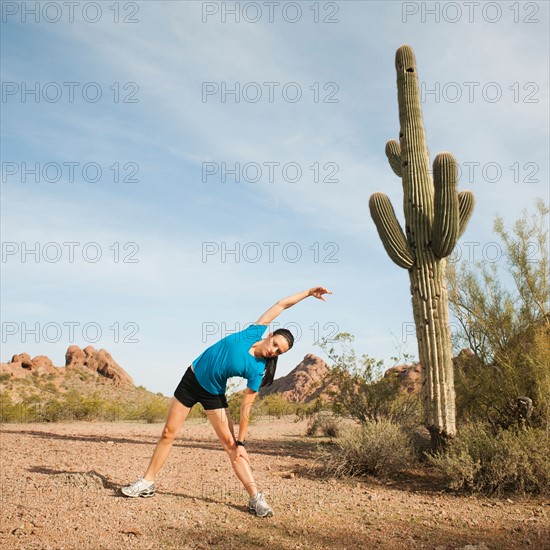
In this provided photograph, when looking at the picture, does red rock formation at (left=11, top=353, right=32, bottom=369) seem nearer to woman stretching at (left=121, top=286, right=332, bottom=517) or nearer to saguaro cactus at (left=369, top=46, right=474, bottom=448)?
saguaro cactus at (left=369, top=46, right=474, bottom=448)

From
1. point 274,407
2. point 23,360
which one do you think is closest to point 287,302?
point 274,407

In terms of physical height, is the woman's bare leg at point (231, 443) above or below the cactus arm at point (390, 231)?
below

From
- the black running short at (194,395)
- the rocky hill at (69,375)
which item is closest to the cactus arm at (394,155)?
the black running short at (194,395)

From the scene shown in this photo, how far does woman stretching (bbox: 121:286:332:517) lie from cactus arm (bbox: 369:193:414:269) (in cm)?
414

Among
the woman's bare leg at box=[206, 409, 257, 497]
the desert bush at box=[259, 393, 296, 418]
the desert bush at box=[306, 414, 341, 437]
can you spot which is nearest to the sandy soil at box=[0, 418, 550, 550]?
the woman's bare leg at box=[206, 409, 257, 497]

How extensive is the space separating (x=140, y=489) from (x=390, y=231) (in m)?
6.05

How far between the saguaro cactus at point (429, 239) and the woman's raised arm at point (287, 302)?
3988 millimetres

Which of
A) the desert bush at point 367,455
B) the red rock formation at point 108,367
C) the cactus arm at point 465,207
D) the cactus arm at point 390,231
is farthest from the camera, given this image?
the red rock formation at point 108,367

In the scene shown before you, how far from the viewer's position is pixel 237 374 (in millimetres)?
5492

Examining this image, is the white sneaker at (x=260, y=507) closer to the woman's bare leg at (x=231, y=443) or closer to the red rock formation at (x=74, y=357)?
the woman's bare leg at (x=231, y=443)

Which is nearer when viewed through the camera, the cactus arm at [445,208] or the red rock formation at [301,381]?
the cactus arm at [445,208]

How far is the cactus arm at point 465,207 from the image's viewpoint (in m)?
10.2

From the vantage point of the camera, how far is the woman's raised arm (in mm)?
5703

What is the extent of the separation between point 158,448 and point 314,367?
45605mm
